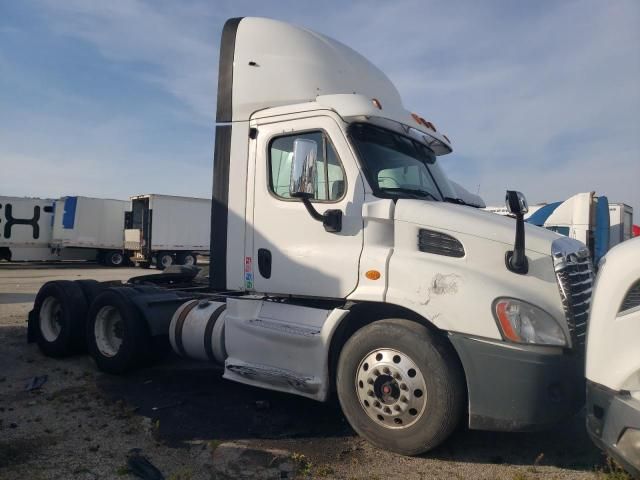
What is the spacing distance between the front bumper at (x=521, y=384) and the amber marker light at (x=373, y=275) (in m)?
0.85

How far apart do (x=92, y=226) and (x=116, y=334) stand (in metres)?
21.9

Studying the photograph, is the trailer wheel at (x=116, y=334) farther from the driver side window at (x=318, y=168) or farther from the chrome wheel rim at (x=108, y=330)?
the driver side window at (x=318, y=168)

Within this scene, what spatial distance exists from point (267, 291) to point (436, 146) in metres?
2.29

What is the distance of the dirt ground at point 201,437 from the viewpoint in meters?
3.83

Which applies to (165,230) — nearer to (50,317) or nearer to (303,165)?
(50,317)

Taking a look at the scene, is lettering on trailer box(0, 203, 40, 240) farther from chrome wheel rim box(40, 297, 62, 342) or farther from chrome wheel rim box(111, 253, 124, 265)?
chrome wheel rim box(40, 297, 62, 342)

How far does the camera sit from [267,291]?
4.88 m

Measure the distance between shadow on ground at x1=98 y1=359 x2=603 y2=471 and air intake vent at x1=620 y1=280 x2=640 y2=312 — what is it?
1.55 metres

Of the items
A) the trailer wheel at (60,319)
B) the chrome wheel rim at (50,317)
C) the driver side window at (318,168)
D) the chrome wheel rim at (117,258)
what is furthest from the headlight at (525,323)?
the chrome wheel rim at (117,258)

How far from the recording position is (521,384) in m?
3.58

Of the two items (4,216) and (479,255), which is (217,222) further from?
(4,216)

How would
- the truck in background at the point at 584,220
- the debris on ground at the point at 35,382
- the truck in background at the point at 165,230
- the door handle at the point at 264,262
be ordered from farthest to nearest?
1. the truck in background at the point at 165,230
2. the truck in background at the point at 584,220
3. the debris on ground at the point at 35,382
4. the door handle at the point at 264,262

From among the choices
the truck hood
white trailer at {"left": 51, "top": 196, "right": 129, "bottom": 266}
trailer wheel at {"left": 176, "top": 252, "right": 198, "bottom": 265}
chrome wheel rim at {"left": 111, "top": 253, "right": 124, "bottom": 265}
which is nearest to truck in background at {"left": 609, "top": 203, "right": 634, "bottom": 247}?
the truck hood

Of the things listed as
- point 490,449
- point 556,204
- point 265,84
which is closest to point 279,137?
point 265,84
